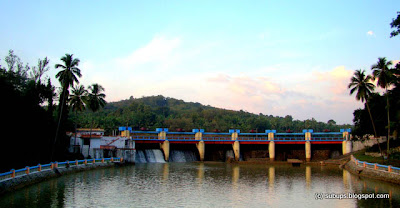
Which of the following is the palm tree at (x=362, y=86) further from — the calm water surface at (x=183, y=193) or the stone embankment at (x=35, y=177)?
the stone embankment at (x=35, y=177)

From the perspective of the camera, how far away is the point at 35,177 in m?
43.6

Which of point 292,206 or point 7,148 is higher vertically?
point 7,148

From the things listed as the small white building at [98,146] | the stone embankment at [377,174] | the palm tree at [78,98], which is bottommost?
the stone embankment at [377,174]

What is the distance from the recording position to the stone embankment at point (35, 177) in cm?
3535

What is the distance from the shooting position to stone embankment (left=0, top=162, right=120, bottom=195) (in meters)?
35.3

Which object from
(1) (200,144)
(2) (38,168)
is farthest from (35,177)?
(1) (200,144)

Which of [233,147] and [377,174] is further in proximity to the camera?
[233,147]

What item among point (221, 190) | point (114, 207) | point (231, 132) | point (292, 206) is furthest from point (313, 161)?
point (114, 207)

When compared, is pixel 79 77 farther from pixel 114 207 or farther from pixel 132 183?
pixel 114 207

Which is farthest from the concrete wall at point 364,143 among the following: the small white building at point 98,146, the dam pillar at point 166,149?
the small white building at point 98,146

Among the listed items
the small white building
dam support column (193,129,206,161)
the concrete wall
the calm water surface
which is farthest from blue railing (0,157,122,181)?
the concrete wall

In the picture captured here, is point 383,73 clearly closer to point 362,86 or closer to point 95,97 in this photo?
point 362,86

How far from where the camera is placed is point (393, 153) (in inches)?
2530

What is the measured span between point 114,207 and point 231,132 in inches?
2802
